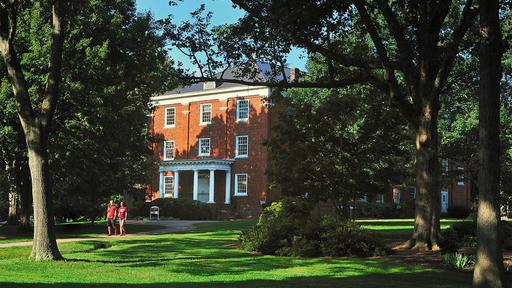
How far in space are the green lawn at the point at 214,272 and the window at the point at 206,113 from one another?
3546 cm

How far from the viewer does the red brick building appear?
4825 centimetres

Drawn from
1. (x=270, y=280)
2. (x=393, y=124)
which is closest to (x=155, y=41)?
(x=393, y=124)

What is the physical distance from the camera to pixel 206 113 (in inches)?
2048

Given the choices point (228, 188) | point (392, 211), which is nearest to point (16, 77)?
point (228, 188)

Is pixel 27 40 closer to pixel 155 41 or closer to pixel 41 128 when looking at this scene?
pixel 155 41

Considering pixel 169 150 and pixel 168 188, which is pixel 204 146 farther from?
pixel 168 188

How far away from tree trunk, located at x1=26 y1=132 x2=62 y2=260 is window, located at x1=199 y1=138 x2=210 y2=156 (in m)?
38.0

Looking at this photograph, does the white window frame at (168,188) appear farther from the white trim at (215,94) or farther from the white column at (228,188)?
the white trim at (215,94)

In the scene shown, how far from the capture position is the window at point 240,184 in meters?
48.8

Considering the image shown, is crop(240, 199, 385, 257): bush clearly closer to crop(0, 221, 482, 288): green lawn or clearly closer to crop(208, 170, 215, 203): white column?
crop(0, 221, 482, 288): green lawn

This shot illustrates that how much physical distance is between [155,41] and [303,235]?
34.7 ft

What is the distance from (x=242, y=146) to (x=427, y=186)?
33734 mm

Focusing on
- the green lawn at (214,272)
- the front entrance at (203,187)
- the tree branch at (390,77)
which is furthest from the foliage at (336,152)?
the front entrance at (203,187)

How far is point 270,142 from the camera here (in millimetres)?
22094
